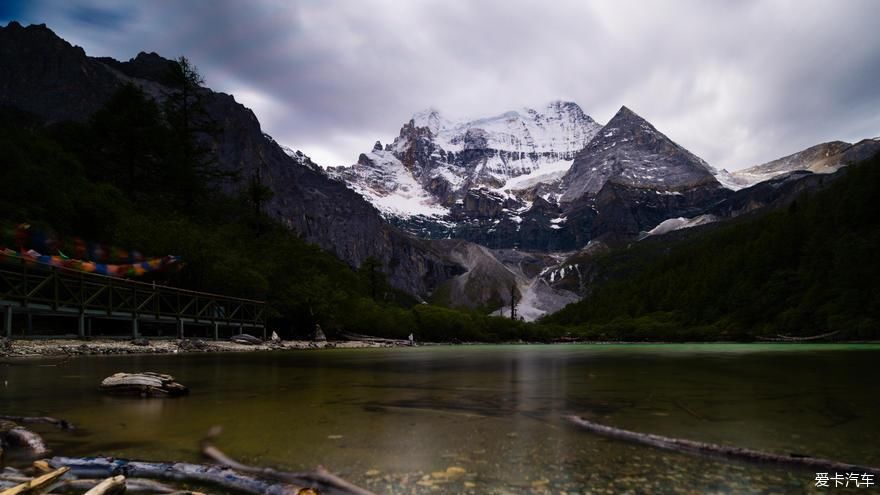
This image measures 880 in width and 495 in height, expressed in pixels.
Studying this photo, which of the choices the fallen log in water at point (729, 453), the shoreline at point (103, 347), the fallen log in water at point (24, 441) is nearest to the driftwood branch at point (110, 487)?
the fallen log in water at point (24, 441)

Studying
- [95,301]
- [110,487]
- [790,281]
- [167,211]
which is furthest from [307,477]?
[790,281]

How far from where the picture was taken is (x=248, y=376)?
66.2 ft

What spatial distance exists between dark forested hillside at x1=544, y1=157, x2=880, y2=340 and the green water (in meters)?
91.2

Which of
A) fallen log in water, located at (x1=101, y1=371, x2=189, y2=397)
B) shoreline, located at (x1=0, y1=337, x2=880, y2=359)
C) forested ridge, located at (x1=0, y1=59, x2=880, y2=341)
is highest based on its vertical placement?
forested ridge, located at (x1=0, y1=59, x2=880, y2=341)

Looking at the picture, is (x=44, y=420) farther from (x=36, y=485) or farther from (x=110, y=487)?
(x=110, y=487)

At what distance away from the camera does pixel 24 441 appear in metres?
7.71

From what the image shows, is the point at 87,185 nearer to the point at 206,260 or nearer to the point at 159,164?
the point at 206,260

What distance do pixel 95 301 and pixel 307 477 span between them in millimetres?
39889

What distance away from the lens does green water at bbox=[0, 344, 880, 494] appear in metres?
6.56

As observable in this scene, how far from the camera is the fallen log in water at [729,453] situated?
6.60m

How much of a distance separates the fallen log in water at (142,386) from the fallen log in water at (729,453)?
11.3 meters

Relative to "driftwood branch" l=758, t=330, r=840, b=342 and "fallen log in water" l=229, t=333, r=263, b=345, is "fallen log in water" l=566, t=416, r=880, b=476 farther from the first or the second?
"driftwood branch" l=758, t=330, r=840, b=342

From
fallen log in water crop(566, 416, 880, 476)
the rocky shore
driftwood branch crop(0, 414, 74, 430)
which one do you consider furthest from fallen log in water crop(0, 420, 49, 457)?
the rocky shore

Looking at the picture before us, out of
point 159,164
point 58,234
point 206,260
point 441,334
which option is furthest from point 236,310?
point 441,334
